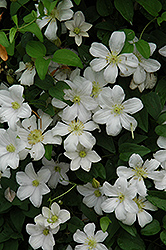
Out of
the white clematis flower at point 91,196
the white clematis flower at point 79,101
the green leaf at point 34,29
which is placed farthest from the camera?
the white clematis flower at point 91,196

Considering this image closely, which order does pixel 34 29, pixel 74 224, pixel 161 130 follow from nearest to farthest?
1. pixel 34 29
2. pixel 161 130
3. pixel 74 224

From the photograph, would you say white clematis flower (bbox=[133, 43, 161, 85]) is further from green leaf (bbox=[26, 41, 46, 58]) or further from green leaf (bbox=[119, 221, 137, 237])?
green leaf (bbox=[119, 221, 137, 237])

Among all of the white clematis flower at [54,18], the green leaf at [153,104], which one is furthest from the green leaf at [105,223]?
the white clematis flower at [54,18]

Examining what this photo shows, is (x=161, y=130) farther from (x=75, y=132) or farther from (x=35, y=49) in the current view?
(x=35, y=49)

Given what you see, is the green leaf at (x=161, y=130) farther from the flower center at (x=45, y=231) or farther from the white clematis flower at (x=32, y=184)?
the flower center at (x=45, y=231)

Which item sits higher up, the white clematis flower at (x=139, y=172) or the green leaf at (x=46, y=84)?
the green leaf at (x=46, y=84)

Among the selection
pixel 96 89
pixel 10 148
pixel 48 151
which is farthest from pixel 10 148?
pixel 96 89

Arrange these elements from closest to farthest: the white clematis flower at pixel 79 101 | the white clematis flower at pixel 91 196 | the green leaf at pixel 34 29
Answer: the green leaf at pixel 34 29
the white clematis flower at pixel 79 101
the white clematis flower at pixel 91 196
